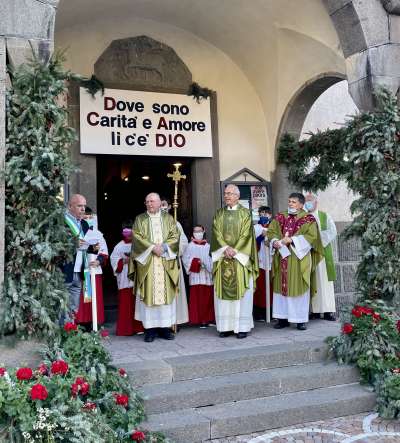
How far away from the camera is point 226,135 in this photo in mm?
8992

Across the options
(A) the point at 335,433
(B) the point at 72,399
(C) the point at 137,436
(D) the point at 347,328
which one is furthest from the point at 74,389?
(D) the point at 347,328

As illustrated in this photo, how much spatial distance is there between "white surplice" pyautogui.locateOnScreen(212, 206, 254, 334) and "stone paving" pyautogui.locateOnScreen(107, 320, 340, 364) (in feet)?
0.46

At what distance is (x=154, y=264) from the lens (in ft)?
20.2

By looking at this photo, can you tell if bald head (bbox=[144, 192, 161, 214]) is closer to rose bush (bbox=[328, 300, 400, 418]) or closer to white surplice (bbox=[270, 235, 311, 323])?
white surplice (bbox=[270, 235, 311, 323])

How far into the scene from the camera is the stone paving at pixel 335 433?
4113 mm

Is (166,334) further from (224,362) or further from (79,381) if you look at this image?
(79,381)

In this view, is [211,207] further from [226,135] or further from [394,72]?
[394,72]

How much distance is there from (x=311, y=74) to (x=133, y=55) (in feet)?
9.38

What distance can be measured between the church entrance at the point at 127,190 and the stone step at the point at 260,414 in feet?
13.6

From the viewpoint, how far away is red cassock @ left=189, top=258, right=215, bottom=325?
24.0 feet

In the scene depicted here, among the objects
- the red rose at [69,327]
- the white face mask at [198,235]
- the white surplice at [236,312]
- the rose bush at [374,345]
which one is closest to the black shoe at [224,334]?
the white surplice at [236,312]

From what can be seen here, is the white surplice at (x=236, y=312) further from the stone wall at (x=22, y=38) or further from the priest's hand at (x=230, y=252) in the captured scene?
the stone wall at (x=22, y=38)

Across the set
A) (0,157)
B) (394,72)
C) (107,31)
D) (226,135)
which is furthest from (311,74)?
(0,157)

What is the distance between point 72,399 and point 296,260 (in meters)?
3.64
